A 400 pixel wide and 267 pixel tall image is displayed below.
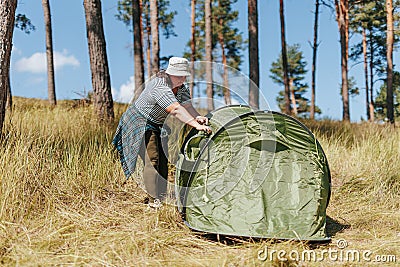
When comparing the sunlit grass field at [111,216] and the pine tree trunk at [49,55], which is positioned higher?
the pine tree trunk at [49,55]

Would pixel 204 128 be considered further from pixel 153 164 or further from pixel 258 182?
pixel 153 164

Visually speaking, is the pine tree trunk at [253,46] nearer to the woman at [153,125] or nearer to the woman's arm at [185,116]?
the woman at [153,125]

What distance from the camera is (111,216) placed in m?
4.21

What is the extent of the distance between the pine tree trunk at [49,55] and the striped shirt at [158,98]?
917 cm

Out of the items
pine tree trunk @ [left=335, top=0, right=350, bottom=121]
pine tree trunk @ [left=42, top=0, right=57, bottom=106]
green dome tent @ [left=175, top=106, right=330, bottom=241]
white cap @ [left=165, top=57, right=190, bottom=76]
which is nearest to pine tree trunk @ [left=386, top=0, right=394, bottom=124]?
pine tree trunk @ [left=335, top=0, right=350, bottom=121]

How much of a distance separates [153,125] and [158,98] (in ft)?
1.52

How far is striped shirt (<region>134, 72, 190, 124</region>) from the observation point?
4.21m

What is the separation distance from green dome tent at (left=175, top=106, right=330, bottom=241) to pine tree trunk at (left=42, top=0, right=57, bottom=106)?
394 inches

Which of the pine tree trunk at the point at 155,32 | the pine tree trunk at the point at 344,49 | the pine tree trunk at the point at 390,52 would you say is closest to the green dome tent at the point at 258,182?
the pine tree trunk at the point at 155,32

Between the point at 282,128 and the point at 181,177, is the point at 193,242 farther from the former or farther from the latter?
the point at 282,128

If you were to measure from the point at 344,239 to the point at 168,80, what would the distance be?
2.22 m

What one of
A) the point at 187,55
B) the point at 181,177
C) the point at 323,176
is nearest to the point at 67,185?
the point at 181,177

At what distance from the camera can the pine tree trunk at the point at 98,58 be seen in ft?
24.6

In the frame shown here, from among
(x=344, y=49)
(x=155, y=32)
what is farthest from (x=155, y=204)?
(x=344, y=49)
